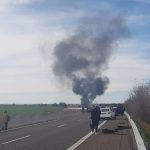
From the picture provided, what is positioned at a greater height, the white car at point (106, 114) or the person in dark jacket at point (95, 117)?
the white car at point (106, 114)

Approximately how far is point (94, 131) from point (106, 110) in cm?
2580

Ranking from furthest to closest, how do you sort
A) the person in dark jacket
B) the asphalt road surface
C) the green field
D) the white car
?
1. the green field
2. the white car
3. the person in dark jacket
4. the asphalt road surface

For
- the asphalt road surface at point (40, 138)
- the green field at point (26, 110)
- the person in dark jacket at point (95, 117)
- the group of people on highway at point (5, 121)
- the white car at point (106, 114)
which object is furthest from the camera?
the green field at point (26, 110)

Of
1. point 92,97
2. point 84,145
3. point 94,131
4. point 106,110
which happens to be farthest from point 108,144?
point 92,97

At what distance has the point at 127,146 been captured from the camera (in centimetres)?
2023

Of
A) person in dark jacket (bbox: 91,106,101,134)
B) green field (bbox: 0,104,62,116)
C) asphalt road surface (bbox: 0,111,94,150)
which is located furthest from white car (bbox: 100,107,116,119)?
person in dark jacket (bbox: 91,106,101,134)

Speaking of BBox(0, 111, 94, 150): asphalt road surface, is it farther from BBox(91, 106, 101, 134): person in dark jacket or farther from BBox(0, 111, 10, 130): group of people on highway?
BBox(0, 111, 10, 130): group of people on highway

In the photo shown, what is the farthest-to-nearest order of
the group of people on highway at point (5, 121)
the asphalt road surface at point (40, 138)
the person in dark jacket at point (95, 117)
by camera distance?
1. the group of people on highway at point (5, 121)
2. the person in dark jacket at point (95, 117)
3. the asphalt road surface at point (40, 138)

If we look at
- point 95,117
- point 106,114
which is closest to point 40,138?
point 95,117

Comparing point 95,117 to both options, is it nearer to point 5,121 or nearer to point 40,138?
point 40,138

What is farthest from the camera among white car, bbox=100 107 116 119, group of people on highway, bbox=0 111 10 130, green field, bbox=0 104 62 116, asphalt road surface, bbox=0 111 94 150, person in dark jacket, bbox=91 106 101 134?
green field, bbox=0 104 62 116

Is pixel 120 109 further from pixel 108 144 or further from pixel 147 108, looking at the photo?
pixel 108 144

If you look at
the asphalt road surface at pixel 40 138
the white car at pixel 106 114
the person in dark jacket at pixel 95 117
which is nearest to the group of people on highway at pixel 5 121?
the asphalt road surface at pixel 40 138

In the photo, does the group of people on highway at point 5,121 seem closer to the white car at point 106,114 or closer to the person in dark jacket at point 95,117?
the person in dark jacket at point 95,117
